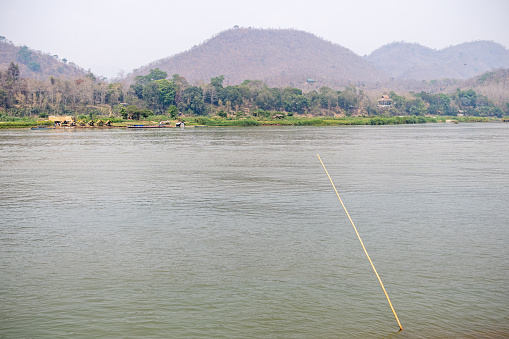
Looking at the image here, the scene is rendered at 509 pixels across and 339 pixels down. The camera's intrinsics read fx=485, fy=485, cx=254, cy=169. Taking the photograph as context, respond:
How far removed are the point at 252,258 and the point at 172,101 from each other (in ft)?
444

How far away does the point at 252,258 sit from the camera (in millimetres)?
11836

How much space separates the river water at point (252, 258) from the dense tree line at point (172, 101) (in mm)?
89731

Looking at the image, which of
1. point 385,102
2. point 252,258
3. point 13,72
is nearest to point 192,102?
point 13,72

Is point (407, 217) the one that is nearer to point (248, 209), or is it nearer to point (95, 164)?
point (248, 209)

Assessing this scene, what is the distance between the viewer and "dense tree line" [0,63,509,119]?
12381 cm

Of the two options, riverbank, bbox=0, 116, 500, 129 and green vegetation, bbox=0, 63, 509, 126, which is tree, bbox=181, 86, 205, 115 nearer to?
green vegetation, bbox=0, 63, 509, 126

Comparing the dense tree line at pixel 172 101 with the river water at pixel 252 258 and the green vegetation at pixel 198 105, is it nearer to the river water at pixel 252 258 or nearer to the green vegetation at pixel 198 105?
the green vegetation at pixel 198 105

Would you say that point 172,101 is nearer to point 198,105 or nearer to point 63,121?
point 198,105

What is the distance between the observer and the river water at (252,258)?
855 cm

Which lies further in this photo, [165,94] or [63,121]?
[165,94]

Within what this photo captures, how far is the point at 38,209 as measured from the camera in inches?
702

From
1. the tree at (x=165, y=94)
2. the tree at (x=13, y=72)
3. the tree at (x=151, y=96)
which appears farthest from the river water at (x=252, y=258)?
the tree at (x=13, y=72)

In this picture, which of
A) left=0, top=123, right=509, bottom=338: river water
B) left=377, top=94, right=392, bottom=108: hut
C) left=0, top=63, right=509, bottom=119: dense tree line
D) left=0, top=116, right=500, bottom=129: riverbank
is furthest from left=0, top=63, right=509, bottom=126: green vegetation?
left=0, top=123, right=509, bottom=338: river water

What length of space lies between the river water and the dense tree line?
89.7 metres
